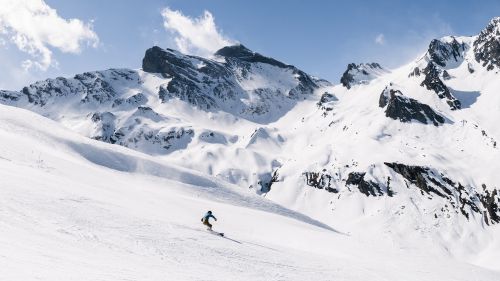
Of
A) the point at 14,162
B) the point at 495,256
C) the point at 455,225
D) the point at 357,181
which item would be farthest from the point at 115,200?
the point at 357,181

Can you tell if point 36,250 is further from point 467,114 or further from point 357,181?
point 467,114

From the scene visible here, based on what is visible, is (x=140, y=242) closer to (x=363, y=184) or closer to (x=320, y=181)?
(x=363, y=184)

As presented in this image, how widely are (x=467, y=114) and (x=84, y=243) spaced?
17127 cm

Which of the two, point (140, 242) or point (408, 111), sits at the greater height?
point (408, 111)

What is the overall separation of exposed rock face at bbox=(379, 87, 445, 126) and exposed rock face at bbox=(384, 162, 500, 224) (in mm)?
37520

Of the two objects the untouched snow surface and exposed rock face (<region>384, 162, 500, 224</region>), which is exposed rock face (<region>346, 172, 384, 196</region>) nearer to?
exposed rock face (<region>384, 162, 500, 224</region>)

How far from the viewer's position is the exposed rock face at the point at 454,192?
120 meters

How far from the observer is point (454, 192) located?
415 ft

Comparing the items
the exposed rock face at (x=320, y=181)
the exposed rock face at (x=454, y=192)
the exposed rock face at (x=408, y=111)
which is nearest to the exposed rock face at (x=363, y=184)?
the exposed rock face at (x=320, y=181)

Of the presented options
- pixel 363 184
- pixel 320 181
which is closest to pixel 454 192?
pixel 363 184

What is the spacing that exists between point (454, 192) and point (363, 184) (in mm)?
23418

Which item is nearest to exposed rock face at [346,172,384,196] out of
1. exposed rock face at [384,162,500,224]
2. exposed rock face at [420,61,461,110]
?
exposed rock face at [384,162,500,224]

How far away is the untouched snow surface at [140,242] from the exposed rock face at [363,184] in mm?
101608

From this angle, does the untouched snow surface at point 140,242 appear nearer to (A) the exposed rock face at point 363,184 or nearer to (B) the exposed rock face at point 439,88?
(A) the exposed rock face at point 363,184
